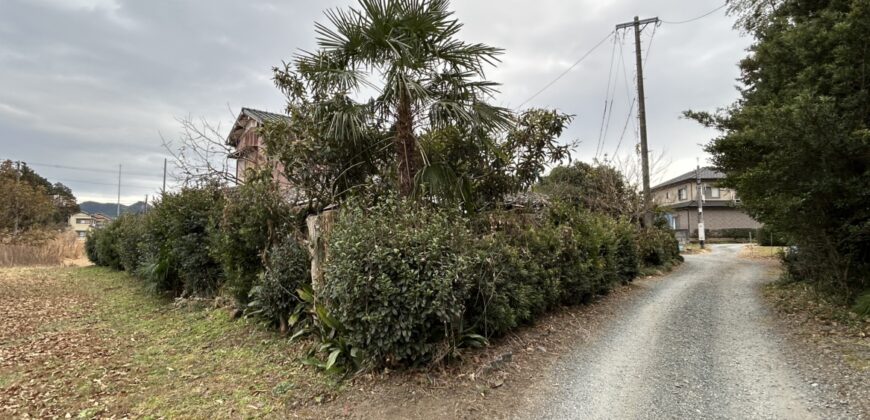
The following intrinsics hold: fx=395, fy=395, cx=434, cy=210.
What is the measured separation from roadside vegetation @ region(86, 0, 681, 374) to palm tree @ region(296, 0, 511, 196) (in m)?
0.02

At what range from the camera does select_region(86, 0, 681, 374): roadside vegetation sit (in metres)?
3.71

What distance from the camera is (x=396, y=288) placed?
3537mm

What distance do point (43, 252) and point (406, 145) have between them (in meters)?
24.5

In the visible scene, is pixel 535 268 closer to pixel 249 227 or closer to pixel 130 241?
pixel 249 227

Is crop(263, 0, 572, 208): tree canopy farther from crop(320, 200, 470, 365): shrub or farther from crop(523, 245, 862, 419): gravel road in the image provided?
crop(523, 245, 862, 419): gravel road

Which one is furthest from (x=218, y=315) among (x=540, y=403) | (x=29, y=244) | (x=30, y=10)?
(x=29, y=244)

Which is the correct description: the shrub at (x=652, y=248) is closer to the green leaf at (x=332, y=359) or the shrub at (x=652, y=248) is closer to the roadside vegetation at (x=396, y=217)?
the roadside vegetation at (x=396, y=217)

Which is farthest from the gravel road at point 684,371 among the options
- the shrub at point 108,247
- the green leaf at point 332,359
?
the shrub at point 108,247

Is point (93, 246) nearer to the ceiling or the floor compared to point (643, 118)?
nearer to the floor

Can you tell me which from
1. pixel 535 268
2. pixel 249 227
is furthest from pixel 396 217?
pixel 249 227

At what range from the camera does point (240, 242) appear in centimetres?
618

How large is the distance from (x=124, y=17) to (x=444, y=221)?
28.5 ft

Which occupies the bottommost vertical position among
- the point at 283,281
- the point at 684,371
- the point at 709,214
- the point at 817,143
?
the point at 684,371

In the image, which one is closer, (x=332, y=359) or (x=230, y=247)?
(x=332, y=359)
